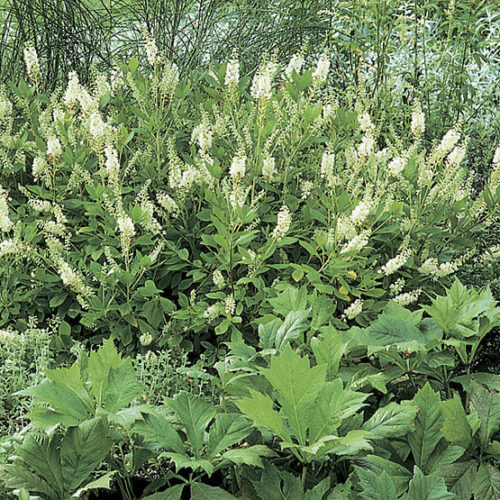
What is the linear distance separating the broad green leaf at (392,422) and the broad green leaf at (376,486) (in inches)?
3.6

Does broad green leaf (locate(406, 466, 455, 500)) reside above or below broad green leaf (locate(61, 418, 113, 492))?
below

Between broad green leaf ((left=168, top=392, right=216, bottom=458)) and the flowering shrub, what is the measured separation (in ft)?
2.78

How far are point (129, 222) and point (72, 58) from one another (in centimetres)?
230

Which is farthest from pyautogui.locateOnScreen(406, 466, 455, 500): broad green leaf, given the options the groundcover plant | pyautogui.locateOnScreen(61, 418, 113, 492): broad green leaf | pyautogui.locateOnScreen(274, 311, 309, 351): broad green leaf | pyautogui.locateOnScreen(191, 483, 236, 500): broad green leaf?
pyautogui.locateOnScreen(61, 418, 113, 492): broad green leaf

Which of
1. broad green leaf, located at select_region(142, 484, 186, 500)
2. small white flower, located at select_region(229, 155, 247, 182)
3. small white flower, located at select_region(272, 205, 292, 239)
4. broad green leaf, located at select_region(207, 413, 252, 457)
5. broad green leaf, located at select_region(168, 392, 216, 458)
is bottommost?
broad green leaf, located at select_region(142, 484, 186, 500)

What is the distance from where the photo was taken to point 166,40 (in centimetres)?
414

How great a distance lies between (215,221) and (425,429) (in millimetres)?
1064

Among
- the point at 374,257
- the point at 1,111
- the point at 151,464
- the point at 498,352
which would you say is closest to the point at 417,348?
the point at 151,464

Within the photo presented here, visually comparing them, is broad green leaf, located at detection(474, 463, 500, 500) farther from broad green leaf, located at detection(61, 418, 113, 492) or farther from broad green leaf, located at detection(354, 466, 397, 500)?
broad green leaf, located at detection(61, 418, 113, 492)

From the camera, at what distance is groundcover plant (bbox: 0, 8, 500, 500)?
1.16m

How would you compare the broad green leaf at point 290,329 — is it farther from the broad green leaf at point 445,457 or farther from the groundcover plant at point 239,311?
the broad green leaf at point 445,457

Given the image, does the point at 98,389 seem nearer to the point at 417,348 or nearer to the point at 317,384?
the point at 317,384

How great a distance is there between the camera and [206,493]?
1144 millimetres

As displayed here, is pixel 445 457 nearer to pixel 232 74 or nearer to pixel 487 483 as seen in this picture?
pixel 487 483
